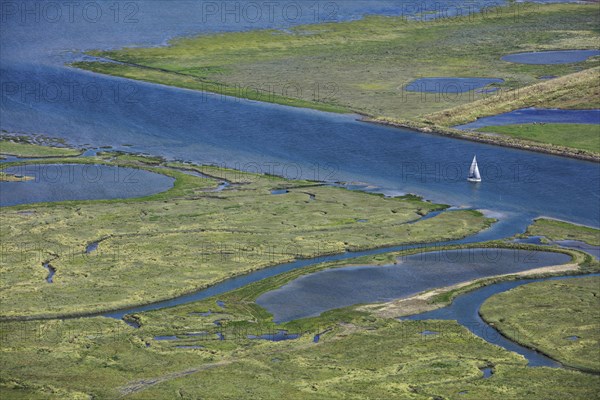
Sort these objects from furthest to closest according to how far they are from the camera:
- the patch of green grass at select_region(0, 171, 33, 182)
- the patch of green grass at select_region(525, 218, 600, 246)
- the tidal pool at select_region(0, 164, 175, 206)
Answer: the patch of green grass at select_region(0, 171, 33, 182) < the tidal pool at select_region(0, 164, 175, 206) < the patch of green grass at select_region(525, 218, 600, 246)

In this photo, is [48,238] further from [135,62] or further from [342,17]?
[342,17]

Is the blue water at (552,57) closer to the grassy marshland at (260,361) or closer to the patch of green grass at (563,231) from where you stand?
the patch of green grass at (563,231)

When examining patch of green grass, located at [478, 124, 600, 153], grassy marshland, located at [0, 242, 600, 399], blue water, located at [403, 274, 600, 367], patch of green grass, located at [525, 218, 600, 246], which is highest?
patch of green grass, located at [478, 124, 600, 153]

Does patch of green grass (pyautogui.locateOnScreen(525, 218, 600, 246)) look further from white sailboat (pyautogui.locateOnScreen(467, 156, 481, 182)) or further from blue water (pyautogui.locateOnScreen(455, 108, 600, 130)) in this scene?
blue water (pyautogui.locateOnScreen(455, 108, 600, 130))

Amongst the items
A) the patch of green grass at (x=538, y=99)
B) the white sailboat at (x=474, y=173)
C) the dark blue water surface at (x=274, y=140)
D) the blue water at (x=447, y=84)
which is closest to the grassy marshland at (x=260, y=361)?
the dark blue water surface at (x=274, y=140)

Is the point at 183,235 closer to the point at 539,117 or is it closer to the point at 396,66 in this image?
the point at 539,117

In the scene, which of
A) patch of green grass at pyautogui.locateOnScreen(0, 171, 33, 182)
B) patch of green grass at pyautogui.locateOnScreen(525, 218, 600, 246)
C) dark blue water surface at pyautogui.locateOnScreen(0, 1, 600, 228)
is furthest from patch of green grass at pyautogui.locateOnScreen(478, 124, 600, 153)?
patch of green grass at pyautogui.locateOnScreen(0, 171, 33, 182)
